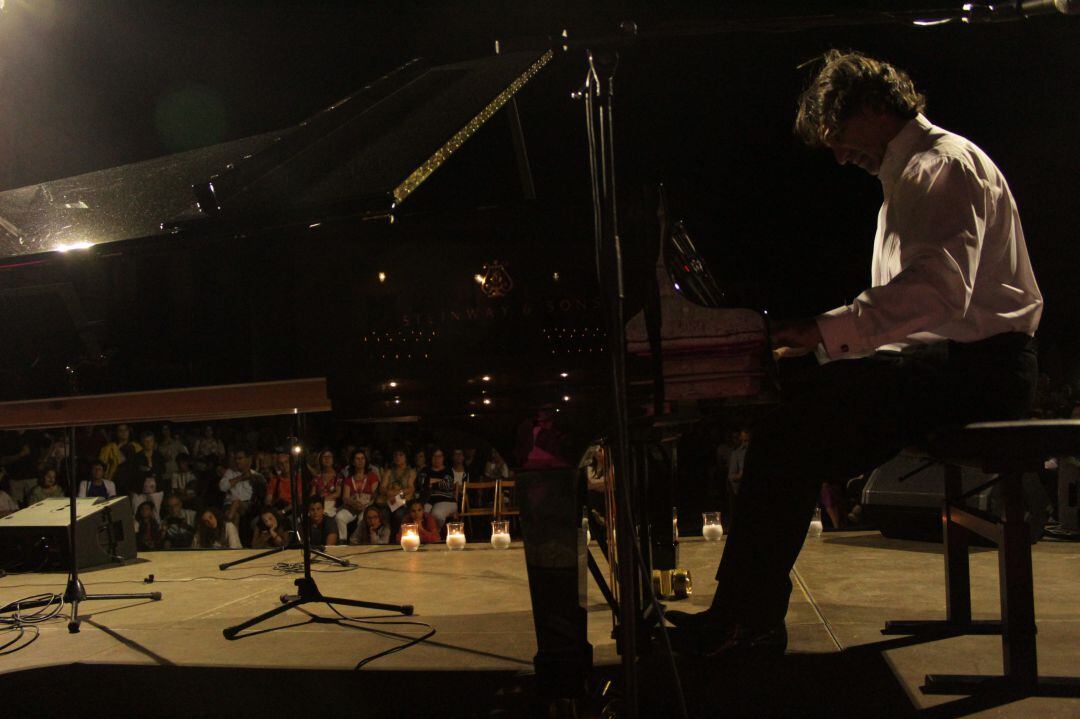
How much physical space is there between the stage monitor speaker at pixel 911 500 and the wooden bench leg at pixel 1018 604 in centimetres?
191

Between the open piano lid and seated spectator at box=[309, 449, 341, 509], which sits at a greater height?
the open piano lid

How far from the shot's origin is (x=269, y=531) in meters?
5.48

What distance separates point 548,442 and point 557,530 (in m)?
0.18

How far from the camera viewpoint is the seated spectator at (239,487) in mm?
5746

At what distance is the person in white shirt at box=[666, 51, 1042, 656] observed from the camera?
1.60 metres

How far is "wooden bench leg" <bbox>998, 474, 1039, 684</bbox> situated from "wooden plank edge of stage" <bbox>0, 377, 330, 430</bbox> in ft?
5.71

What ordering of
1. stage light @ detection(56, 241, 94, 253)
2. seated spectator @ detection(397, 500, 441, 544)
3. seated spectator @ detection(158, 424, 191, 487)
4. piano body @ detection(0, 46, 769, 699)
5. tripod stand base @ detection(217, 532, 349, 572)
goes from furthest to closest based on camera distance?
seated spectator @ detection(158, 424, 191, 487) < seated spectator @ detection(397, 500, 441, 544) < tripod stand base @ detection(217, 532, 349, 572) < stage light @ detection(56, 241, 94, 253) < piano body @ detection(0, 46, 769, 699)

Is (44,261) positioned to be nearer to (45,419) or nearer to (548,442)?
(45,419)

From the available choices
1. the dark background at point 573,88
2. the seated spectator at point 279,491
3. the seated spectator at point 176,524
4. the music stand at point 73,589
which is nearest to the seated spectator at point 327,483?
the seated spectator at point 279,491

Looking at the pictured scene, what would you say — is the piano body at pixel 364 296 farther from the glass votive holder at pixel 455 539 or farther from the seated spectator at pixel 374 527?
the seated spectator at pixel 374 527

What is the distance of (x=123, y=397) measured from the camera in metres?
2.40

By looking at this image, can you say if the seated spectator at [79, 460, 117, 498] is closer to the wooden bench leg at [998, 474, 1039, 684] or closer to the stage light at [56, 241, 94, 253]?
the stage light at [56, 241, 94, 253]

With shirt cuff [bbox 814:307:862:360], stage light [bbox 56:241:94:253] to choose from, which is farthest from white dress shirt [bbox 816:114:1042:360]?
stage light [bbox 56:241:94:253]

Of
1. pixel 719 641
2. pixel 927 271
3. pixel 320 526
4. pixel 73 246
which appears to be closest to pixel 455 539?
pixel 320 526
